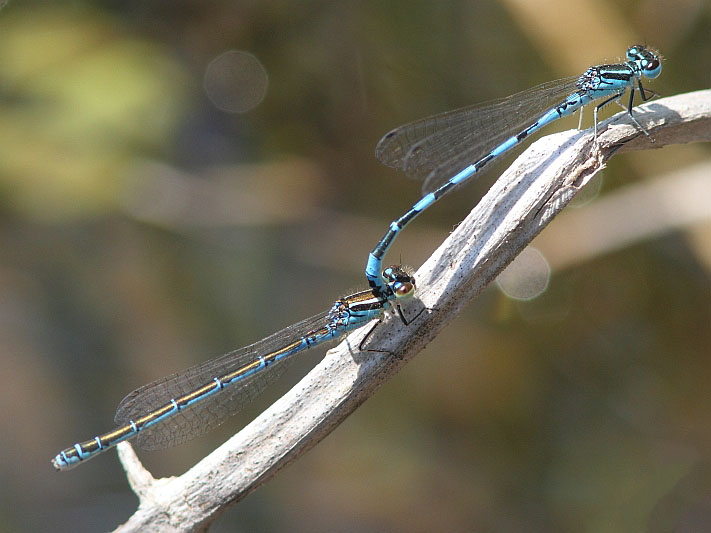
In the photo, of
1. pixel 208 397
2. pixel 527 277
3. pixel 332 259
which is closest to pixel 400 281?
pixel 208 397

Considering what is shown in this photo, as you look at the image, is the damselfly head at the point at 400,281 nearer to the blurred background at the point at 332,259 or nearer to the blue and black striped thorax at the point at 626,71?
the blue and black striped thorax at the point at 626,71

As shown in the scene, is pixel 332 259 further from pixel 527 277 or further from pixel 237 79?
pixel 237 79

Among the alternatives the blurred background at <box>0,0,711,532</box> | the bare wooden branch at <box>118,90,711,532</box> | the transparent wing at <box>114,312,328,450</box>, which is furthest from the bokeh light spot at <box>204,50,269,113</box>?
the bare wooden branch at <box>118,90,711,532</box>

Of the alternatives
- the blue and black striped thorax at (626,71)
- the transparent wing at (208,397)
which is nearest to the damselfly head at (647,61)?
the blue and black striped thorax at (626,71)

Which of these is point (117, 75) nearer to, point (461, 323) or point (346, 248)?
point (346, 248)

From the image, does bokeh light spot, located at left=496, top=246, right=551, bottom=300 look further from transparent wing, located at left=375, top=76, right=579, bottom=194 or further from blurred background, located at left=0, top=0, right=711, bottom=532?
transparent wing, located at left=375, top=76, right=579, bottom=194

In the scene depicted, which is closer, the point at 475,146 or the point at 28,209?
the point at 475,146

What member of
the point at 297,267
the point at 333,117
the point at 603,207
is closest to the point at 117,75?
the point at 333,117
